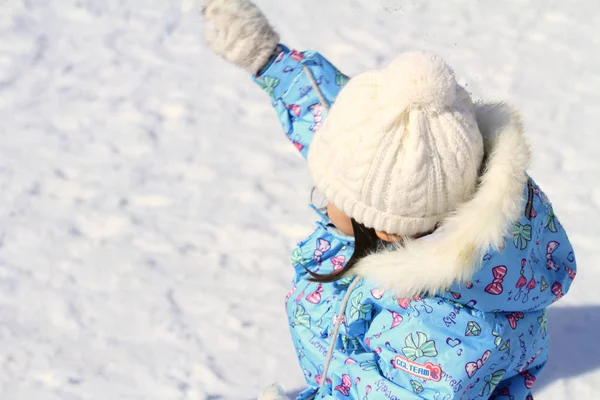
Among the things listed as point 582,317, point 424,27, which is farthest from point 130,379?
point 424,27

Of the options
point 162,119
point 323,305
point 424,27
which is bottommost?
point 162,119

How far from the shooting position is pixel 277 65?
74.7 inches

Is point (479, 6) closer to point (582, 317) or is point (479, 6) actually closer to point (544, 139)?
point (544, 139)

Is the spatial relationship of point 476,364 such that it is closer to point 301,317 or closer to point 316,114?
point 301,317

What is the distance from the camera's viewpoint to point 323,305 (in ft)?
5.84

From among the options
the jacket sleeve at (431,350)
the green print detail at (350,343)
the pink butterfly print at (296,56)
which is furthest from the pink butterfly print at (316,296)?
the pink butterfly print at (296,56)

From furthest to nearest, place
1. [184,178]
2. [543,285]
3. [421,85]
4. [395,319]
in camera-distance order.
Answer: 1. [184,178]
2. [543,285]
3. [395,319]
4. [421,85]

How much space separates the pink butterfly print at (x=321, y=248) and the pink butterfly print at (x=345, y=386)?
309 mm

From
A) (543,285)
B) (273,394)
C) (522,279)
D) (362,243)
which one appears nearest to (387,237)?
(362,243)

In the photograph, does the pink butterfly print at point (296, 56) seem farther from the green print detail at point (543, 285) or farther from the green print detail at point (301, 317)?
the green print detail at point (543, 285)

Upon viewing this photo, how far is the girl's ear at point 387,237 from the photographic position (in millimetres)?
1470

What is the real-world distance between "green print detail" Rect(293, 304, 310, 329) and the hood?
35cm

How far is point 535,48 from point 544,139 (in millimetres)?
713

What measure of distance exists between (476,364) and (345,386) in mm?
326
